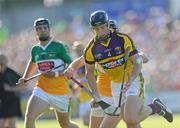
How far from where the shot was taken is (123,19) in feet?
124

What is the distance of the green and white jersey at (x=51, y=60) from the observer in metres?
18.2

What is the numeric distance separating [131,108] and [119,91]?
752 mm

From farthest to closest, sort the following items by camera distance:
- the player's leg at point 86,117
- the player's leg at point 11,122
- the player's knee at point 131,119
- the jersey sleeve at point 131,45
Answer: the player's leg at point 86,117 → the player's leg at point 11,122 → the jersey sleeve at point 131,45 → the player's knee at point 131,119

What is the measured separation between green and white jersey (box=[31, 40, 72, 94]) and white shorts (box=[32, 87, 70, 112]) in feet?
0.30

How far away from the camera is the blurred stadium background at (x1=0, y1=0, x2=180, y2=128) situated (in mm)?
32594

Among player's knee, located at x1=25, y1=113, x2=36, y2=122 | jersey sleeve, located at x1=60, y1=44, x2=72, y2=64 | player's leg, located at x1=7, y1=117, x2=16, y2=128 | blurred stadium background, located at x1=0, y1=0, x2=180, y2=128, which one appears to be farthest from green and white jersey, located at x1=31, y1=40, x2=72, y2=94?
blurred stadium background, located at x1=0, y1=0, x2=180, y2=128

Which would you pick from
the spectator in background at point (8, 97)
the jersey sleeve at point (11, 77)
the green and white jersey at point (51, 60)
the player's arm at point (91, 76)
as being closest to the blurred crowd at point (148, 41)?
the spectator in background at point (8, 97)

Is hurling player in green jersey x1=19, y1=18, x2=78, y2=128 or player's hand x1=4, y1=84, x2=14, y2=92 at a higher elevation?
hurling player in green jersey x1=19, y1=18, x2=78, y2=128

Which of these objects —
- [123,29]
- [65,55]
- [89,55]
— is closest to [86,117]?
[65,55]

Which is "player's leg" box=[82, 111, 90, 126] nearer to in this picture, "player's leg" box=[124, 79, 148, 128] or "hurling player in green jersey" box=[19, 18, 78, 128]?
"hurling player in green jersey" box=[19, 18, 78, 128]

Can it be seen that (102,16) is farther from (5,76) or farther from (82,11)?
(82,11)

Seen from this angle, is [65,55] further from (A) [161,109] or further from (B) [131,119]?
(B) [131,119]

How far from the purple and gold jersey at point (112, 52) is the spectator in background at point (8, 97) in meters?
5.75

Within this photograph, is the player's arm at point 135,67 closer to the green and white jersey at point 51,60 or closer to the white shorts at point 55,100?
the green and white jersey at point 51,60
